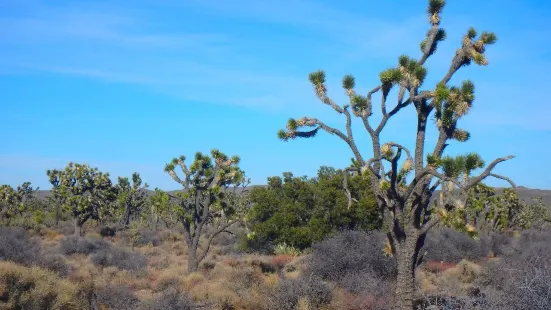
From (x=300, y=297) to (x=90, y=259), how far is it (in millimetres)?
13513

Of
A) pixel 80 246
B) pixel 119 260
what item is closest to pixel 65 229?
pixel 80 246

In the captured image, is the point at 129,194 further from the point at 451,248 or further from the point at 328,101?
the point at 328,101

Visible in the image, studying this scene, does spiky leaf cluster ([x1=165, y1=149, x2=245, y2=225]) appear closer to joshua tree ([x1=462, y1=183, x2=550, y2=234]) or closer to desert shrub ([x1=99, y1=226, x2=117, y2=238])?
joshua tree ([x1=462, y1=183, x2=550, y2=234])

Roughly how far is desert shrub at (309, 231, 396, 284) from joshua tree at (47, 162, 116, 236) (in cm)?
2279

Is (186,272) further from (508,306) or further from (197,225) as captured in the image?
(508,306)

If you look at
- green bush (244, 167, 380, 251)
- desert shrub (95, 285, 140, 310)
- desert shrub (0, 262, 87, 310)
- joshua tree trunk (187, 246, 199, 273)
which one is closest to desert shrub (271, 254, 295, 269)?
green bush (244, 167, 380, 251)

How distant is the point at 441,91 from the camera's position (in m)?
10.3

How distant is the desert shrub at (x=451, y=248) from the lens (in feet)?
83.7

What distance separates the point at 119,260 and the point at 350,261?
1088cm

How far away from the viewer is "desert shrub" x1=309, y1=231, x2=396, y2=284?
17.9 metres

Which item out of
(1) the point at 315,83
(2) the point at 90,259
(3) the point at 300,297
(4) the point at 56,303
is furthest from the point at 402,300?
(2) the point at 90,259

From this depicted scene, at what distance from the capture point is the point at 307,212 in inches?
1118

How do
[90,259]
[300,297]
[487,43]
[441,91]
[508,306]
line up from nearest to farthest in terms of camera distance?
[508,306]
[441,91]
[487,43]
[300,297]
[90,259]

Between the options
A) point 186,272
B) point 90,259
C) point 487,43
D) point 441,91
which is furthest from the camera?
point 90,259
